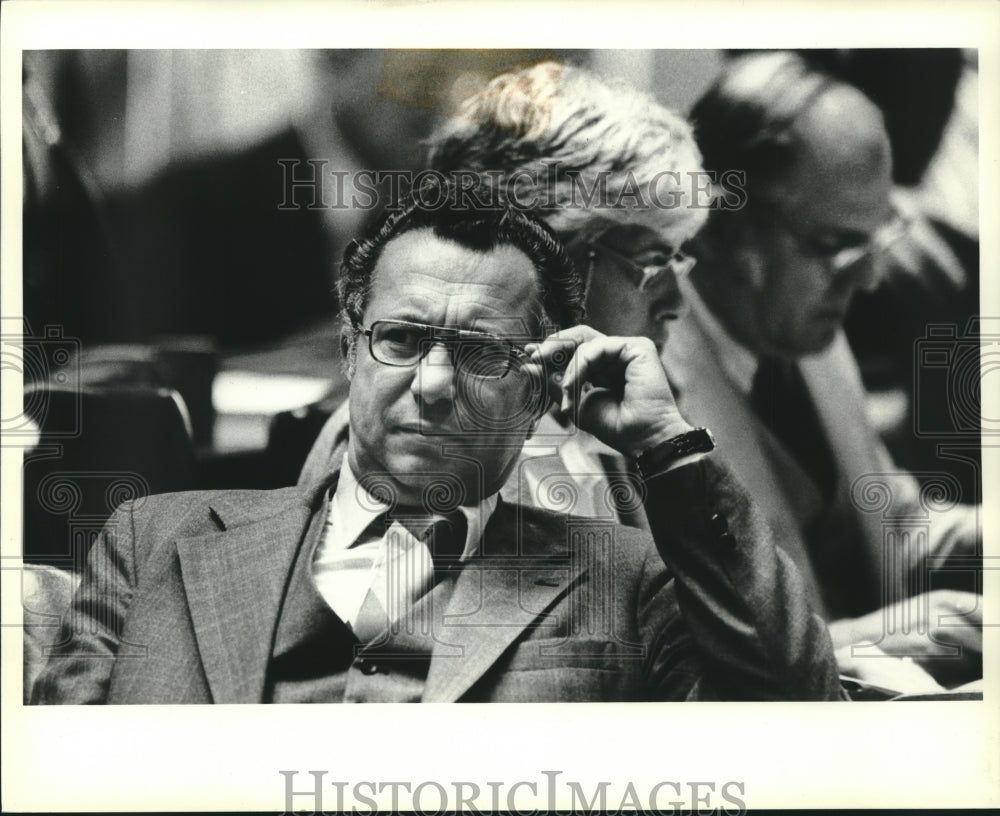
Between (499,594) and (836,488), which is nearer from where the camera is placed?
(499,594)

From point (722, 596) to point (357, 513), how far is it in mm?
1347

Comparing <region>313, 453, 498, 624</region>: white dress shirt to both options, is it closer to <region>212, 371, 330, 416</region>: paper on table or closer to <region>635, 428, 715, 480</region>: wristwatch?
<region>212, 371, 330, 416</region>: paper on table

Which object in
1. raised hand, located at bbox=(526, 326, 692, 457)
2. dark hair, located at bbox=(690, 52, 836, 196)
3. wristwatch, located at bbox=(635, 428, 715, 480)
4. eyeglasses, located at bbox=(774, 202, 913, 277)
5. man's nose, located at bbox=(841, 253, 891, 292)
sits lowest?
wristwatch, located at bbox=(635, 428, 715, 480)

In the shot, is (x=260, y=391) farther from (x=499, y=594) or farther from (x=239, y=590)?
(x=499, y=594)

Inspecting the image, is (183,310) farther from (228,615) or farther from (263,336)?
(228,615)

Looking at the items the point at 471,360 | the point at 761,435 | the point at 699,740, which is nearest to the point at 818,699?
the point at 699,740

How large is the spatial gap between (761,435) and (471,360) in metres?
1.11

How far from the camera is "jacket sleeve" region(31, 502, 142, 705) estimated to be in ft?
12.2

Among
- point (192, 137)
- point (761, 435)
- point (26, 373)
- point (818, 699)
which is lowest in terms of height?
point (818, 699)

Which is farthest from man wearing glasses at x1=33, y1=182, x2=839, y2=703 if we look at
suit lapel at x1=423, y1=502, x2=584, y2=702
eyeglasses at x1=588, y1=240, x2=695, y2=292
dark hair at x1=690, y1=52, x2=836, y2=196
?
dark hair at x1=690, y1=52, x2=836, y2=196

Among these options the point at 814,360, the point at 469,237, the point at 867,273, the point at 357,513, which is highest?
the point at 469,237

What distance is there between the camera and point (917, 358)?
388 centimetres

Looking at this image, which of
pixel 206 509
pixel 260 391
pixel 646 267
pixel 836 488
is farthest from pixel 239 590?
pixel 836 488

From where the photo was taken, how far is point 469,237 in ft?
12.2
